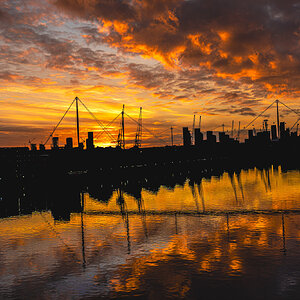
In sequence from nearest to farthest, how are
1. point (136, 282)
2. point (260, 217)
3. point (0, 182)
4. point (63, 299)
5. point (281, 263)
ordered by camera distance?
point (63, 299), point (136, 282), point (281, 263), point (260, 217), point (0, 182)

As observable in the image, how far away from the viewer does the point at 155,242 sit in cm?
1980

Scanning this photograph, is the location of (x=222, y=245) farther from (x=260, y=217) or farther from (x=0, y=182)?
(x=0, y=182)

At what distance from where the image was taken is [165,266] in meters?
15.2

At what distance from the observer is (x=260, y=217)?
88.1 ft

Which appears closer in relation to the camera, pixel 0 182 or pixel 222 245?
pixel 222 245

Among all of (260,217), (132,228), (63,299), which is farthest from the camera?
(260,217)

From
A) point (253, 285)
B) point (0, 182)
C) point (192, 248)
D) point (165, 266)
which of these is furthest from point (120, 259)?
point (0, 182)

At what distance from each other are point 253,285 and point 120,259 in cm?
607

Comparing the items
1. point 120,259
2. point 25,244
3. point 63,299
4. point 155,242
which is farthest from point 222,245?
point 25,244

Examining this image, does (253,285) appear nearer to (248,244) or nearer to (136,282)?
(136,282)

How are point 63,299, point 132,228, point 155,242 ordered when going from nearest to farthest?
point 63,299 < point 155,242 < point 132,228

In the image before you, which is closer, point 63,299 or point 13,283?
point 63,299

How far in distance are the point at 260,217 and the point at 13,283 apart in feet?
58.9

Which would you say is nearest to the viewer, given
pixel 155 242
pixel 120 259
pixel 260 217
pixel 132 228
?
pixel 120 259
